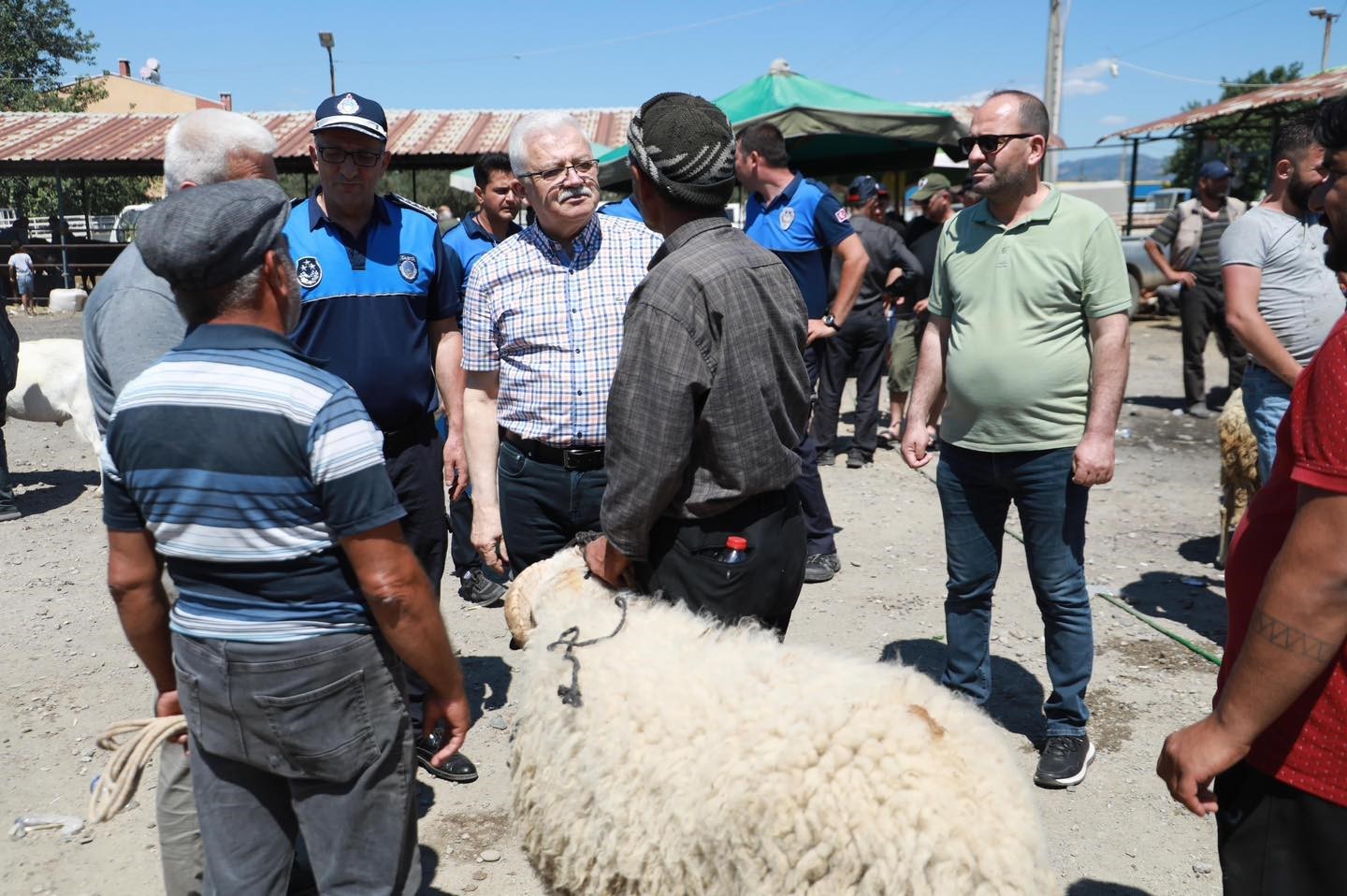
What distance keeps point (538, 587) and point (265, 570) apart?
759mm

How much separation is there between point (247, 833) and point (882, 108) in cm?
828

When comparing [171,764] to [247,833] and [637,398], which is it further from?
[637,398]

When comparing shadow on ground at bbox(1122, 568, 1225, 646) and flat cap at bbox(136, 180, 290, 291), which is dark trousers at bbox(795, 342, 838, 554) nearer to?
shadow on ground at bbox(1122, 568, 1225, 646)

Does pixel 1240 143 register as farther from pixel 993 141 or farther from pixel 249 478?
pixel 249 478

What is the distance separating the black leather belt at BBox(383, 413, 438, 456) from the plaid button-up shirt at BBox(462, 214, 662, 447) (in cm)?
34

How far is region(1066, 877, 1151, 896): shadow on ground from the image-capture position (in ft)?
9.77

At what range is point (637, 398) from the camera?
2193 mm

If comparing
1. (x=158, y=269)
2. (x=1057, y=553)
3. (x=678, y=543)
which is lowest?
(x=1057, y=553)

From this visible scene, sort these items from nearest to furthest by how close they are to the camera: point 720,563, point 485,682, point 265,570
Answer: point 265,570
point 720,563
point 485,682

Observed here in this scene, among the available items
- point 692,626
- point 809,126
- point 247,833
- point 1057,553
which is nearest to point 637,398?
point 692,626

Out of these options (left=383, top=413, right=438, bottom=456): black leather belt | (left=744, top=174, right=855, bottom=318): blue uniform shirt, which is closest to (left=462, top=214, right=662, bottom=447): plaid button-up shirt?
(left=383, top=413, right=438, bottom=456): black leather belt

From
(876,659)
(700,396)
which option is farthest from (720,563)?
(876,659)

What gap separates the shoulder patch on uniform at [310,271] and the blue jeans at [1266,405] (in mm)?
3649

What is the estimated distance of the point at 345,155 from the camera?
318 centimetres
